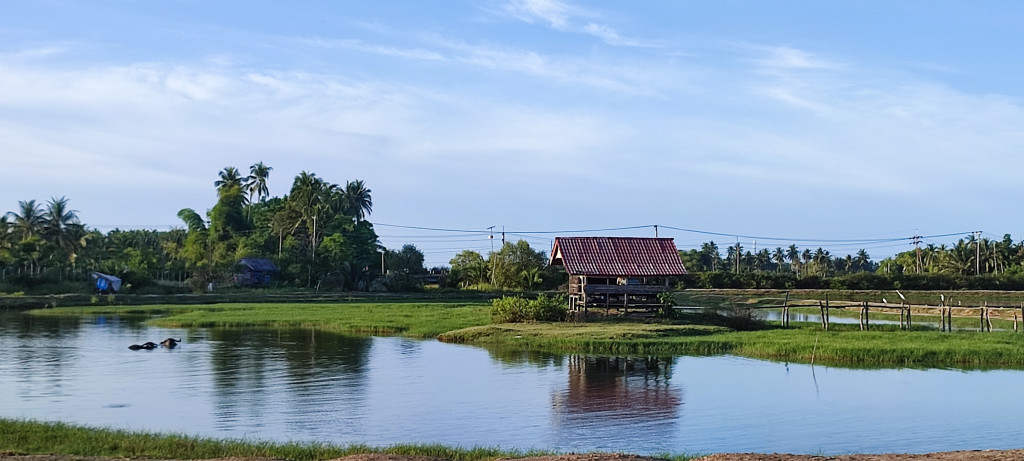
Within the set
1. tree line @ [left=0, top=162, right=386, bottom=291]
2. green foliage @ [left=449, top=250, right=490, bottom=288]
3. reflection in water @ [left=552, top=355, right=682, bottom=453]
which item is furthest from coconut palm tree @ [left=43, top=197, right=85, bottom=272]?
reflection in water @ [left=552, top=355, right=682, bottom=453]

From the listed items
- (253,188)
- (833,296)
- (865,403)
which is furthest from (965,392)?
(253,188)

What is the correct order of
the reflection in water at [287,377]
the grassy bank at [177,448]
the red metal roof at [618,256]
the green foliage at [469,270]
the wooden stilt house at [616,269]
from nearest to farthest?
the grassy bank at [177,448]
the reflection in water at [287,377]
the wooden stilt house at [616,269]
the red metal roof at [618,256]
the green foliage at [469,270]

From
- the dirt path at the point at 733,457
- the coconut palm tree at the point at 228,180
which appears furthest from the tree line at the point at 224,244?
the dirt path at the point at 733,457

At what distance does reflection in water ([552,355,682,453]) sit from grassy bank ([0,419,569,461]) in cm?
320

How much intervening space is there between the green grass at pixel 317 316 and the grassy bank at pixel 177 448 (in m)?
23.6

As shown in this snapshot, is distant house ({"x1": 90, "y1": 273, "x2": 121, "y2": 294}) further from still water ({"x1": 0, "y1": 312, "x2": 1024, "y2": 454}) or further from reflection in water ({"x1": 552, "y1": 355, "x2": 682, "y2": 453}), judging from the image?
reflection in water ({"x1": 552, "y1": 355, "x2": 682, "y2": 453})

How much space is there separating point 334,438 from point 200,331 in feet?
88.7

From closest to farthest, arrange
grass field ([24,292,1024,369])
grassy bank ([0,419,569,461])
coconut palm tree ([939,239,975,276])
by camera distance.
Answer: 1. grassy bank ([0,419,569,461])
2. grass field ([24,292,1024,369])
3. coconut palm tree ([939,239,975,276])

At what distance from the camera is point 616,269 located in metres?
42.1

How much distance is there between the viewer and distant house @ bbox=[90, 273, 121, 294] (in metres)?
70.1

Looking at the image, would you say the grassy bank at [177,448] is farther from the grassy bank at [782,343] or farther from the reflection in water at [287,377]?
the grassy bank at [782,343]

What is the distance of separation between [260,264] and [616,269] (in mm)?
48970

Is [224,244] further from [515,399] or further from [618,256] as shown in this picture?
[515,399]

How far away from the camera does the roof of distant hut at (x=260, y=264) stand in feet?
269
